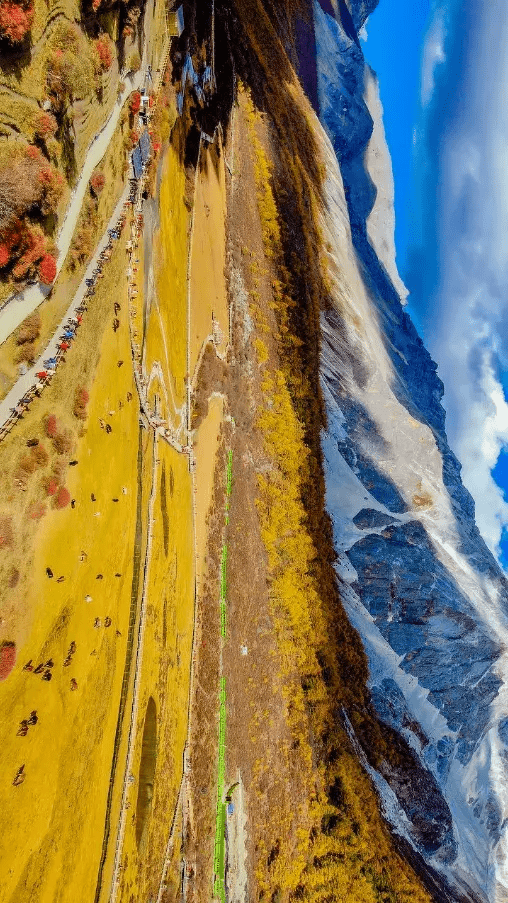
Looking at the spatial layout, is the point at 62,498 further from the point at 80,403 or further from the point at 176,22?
the point at 176,22

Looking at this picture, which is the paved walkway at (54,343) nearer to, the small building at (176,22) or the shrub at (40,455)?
the shrub at (40,455)

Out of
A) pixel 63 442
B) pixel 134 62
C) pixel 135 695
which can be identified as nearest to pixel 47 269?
pixel 63 442

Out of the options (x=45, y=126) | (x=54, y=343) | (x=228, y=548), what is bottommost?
(x=228, y=548)

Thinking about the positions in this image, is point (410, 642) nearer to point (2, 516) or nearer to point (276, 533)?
point (276, 533)

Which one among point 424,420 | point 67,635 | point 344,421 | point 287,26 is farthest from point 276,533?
point 287,26

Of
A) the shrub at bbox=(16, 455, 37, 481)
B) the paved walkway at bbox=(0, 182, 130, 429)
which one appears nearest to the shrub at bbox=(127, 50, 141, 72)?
the paved walkway at bbox=(0, 182, 130, 429)

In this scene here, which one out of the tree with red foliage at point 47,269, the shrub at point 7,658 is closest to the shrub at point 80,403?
the tree with red foliage at point 47,269
